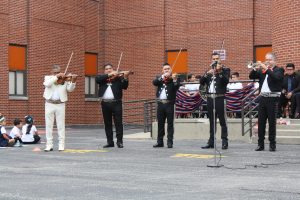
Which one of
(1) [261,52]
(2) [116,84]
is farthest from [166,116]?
(1) [261,52]

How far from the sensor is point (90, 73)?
33.4m

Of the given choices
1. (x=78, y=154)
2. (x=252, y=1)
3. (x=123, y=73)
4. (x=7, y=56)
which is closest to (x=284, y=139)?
(x=123, y=73)

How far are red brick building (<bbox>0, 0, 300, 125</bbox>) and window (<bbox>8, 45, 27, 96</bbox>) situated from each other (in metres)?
0.05

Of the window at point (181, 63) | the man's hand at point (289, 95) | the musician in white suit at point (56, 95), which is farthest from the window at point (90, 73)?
the musician in white suit at point (56, 95)

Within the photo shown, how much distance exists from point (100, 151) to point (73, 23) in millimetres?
18035

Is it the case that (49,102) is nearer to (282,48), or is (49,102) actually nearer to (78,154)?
(78,154)

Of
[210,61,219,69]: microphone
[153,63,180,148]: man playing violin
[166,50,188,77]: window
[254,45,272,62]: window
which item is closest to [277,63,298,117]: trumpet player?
[153,63,180,148]: man playing violin

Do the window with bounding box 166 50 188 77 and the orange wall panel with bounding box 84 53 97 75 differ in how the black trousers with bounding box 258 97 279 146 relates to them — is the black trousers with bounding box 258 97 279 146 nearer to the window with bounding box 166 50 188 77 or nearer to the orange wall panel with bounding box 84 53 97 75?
the window with bounding box 166 50 188 77

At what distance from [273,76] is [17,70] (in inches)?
707

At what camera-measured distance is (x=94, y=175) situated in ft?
32.3

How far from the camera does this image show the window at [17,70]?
2919 cm

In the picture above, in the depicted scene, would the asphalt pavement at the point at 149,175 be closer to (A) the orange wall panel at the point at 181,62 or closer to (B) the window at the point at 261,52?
(B) the window at the point at 261,52

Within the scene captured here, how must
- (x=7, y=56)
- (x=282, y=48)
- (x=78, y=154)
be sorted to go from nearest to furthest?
(x=78, y=154) < (x=282, y=48) < (x=7, y=56)

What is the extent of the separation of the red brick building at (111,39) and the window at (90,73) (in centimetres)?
5
